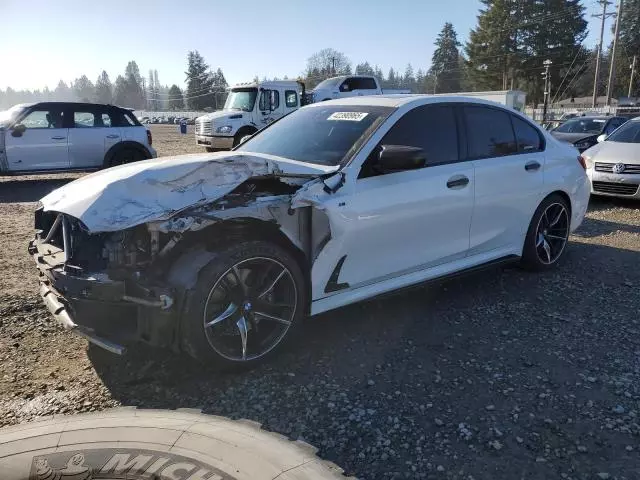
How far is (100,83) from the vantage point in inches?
5625

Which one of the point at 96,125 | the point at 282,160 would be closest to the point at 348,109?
the point at 282,160

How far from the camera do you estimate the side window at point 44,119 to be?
11203mm

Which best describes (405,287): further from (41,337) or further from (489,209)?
(41,337)

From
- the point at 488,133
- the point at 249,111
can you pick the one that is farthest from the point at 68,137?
the point at 488,133

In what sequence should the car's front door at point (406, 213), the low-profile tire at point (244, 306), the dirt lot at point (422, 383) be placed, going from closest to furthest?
the dirt lot at point (422, 383), the low-profile tire at point (244, 306), the car's front door at point (406, 213)

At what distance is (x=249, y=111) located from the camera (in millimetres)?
19250

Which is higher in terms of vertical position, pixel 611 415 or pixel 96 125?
pixel 96 125

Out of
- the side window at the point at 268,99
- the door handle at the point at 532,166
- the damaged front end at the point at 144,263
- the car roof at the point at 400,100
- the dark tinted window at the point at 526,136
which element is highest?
the side window at the point at 268,99

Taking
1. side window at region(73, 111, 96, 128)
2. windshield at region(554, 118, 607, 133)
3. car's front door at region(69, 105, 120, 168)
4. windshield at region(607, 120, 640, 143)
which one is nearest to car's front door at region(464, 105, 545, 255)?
windshield at region(607, 120, 640, 143)

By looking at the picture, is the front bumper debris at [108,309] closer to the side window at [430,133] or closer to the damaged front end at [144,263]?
the damaged front end at [144,263]

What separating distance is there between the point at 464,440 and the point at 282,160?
219 centimetres

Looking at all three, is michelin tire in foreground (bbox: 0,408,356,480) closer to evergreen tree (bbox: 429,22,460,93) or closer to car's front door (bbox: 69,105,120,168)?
car's front door (bbox: 69,105,120,168)

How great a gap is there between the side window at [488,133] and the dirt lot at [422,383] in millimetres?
1267

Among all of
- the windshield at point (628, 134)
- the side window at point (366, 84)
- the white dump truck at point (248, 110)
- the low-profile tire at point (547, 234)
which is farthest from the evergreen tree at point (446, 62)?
the low-profile tire at point (547, 234)
